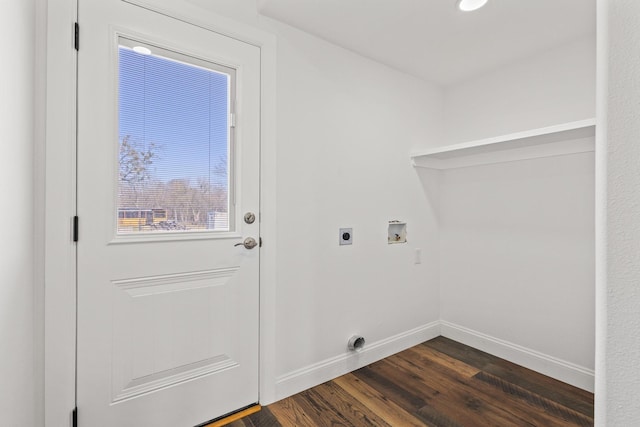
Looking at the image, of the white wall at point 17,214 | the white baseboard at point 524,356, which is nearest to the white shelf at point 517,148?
the white baseboard at point 524,356

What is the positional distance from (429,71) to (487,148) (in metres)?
0.78

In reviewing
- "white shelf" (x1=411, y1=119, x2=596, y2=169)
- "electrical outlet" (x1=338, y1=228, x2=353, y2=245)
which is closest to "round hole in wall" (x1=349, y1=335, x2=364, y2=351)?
"electrical outlet" (x1=338, y1=228, x2=353, y2=245)

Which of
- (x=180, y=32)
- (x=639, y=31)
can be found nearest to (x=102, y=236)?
(x=180, y=32)

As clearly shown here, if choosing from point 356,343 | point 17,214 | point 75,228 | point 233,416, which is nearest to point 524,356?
point 356,343

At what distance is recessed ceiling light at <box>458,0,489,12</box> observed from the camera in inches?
65.1

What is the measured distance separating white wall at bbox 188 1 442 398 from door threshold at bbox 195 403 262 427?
17cm

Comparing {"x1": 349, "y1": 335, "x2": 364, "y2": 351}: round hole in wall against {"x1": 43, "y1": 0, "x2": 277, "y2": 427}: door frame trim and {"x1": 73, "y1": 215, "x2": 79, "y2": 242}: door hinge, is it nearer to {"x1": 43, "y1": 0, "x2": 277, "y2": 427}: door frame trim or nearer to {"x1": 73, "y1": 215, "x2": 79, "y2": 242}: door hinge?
{"x1": 43, "y1": 0, "x2": 277, "y2": 427}: door frame trim

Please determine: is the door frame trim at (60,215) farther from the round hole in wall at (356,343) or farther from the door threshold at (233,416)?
the round hole in wall at (356,343)

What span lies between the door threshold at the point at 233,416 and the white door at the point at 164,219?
0.03 m

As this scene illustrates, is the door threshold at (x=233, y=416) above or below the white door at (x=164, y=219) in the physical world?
below

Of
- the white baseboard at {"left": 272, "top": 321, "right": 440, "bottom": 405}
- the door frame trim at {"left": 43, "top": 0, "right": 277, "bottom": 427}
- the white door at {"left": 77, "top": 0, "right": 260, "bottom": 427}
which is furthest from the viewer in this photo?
the white baseboard at {"left": 272, "top": 321, "right": 440, "bottom": 405}

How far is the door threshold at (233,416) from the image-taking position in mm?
1636

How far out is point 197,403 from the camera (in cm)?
162

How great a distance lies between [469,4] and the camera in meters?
1.68
